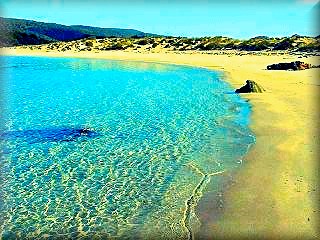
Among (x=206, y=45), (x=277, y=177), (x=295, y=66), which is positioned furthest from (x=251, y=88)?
(x=206, y=45)

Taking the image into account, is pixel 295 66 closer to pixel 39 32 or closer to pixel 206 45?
pixel 206 45

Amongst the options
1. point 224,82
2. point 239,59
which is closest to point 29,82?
point 224,82

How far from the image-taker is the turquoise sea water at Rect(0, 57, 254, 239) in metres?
7.52

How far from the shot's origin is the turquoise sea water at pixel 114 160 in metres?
7.52

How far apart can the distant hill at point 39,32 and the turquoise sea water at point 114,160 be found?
257ft

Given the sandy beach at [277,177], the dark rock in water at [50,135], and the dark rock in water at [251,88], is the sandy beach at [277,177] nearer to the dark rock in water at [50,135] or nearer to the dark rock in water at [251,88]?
the dark rock in water at [251,88]

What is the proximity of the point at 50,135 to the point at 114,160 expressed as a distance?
3.59 metres

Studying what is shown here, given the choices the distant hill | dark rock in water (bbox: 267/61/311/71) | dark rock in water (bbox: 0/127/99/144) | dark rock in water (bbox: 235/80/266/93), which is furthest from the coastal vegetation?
dark rock in water (bbox: 0/127/99/144)

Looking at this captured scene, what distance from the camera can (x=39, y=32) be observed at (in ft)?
467

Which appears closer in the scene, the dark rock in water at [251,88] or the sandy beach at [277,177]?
the sandy beach at [277,177]

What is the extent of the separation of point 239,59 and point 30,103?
27029 millimetres

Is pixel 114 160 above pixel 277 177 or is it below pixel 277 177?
below

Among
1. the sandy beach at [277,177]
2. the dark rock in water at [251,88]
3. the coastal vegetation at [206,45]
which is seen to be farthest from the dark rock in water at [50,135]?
the coastal vegetation at [206,45]

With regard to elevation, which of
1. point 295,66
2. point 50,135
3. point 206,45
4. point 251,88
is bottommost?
point 206,45
